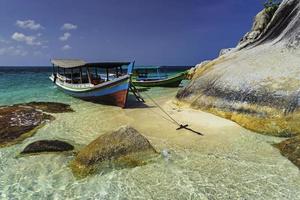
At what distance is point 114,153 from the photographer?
756cm

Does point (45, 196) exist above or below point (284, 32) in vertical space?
below

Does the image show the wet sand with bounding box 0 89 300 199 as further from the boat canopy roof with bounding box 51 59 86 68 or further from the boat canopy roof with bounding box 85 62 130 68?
the boat canopy roof with bounding box 51 59 86 68

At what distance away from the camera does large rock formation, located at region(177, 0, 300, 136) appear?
985cm

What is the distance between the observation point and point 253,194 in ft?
19.3

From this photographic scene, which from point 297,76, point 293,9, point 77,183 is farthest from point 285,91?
point 77,183

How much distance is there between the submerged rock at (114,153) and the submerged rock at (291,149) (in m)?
3.95

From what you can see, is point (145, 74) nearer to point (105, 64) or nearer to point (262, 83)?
point (105, 64)

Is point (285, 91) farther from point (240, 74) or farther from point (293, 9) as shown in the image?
point (293, 9)

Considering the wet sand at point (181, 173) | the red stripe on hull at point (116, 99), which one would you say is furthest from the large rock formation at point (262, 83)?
the red stripe on hull at point (116, 99)

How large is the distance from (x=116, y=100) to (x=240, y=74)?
781 centimetres

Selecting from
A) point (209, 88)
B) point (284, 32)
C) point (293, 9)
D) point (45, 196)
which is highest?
point (293, 9)

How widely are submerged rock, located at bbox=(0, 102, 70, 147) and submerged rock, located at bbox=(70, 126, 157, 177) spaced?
401 centimetres

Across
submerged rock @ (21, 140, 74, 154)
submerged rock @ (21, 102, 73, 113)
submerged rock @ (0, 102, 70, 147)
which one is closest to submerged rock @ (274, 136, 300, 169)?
submerged rock @ (21, 140, 74, 154)

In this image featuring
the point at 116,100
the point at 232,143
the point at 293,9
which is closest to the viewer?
the point at 232,143
